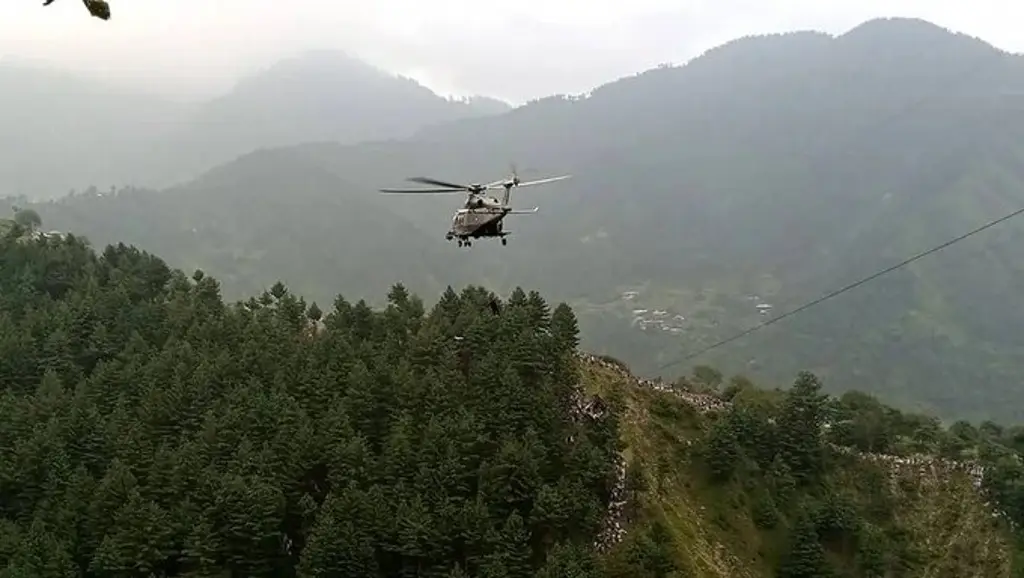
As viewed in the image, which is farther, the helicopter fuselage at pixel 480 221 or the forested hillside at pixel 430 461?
the forested hillside at pixel 430 461

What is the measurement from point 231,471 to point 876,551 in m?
48.9

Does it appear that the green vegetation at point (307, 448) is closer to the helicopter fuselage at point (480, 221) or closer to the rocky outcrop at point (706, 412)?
the rocky outcrop at point (706, 412)

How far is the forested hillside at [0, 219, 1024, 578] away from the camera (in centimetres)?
5638

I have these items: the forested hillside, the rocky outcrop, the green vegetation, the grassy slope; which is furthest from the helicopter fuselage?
the grassy slope

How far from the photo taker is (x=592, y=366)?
82.4 meters

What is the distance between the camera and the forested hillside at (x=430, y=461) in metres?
56.4

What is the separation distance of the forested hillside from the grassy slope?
0.72 feet

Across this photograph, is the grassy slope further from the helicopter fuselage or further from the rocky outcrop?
the helicopter fuselage

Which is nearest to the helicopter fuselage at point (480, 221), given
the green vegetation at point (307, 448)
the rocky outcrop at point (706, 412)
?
the green vegetation at point (307, 448)

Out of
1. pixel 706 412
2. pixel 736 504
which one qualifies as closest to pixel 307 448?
pixel 736 504

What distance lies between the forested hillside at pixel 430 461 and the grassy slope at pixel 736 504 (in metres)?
0.22

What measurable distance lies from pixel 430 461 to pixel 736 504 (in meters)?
27.0

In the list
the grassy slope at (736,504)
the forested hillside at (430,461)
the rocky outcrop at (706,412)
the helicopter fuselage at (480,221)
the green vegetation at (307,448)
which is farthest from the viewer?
the rocky outcrop at (706,412)

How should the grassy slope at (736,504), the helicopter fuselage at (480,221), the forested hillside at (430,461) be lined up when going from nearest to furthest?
the helicopter fuselage at (480,221)
the forested hillside at (430,461)
the grassy slope at (736,504)
